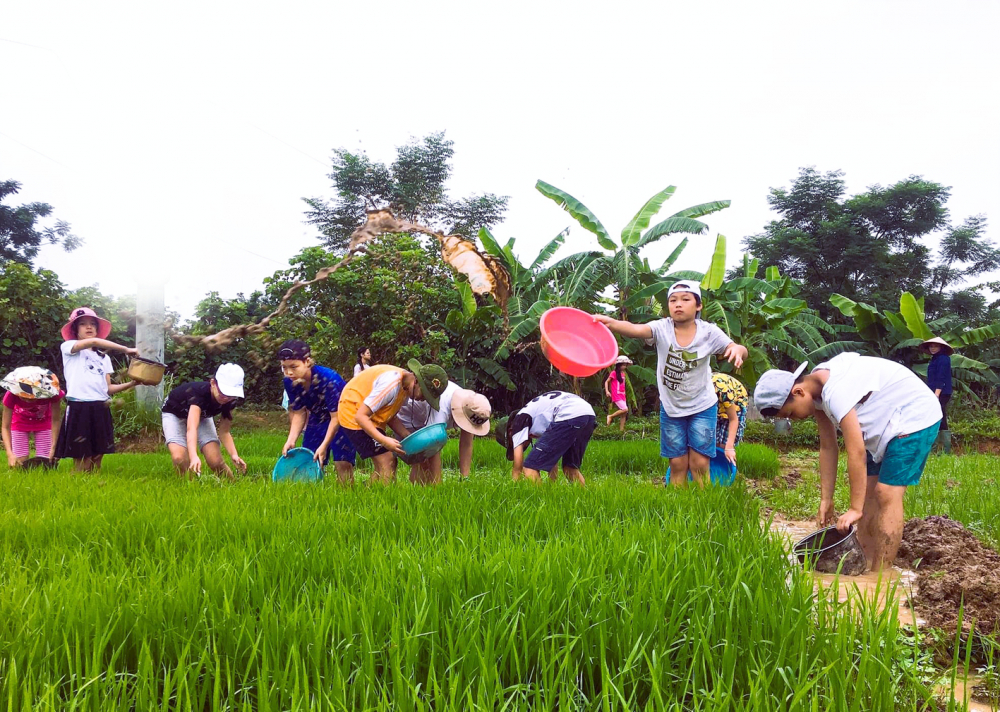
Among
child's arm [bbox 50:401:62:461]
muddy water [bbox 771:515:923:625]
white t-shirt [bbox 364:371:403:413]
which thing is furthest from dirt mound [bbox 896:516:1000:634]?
child's arm [bbox 50:401:62:461]

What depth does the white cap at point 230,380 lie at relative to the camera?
13.6ft

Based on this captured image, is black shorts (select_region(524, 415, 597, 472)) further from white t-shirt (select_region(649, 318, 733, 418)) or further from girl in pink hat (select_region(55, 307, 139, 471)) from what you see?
girl in pink hat (select_region(55, 307, 139, 471))

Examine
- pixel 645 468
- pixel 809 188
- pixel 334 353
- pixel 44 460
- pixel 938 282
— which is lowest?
pixel 645 468

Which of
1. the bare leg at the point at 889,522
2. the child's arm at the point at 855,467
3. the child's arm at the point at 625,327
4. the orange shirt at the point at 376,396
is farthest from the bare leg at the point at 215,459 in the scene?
the bare leg at the point at 889,522

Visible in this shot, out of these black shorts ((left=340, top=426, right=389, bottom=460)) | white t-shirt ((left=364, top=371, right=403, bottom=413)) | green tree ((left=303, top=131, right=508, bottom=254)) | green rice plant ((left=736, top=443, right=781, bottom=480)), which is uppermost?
green tree ((left=303, top=131, right=508, bottom=254))

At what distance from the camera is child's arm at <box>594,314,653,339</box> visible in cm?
366

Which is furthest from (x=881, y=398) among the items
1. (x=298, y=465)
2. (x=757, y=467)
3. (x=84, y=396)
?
(x=84, y=396)

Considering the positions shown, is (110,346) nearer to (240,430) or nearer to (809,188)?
(240,430)

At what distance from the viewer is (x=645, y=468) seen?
21.9 ft

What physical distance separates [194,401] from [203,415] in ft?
0.80

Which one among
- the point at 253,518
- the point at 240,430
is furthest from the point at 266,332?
the point at 253,518

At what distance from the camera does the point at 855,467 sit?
254 cm

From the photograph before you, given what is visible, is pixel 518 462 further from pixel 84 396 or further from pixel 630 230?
pixel 630 230

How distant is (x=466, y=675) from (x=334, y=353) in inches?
332
